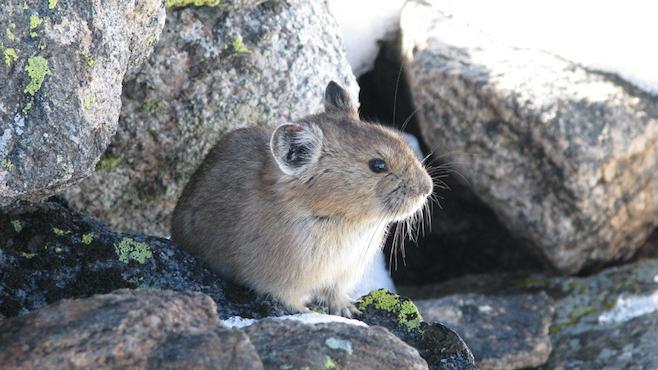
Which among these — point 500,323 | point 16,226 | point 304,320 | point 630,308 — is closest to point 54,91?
point 16,226

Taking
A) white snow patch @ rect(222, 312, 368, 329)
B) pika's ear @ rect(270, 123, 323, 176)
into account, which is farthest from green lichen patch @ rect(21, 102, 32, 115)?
pika's ear @ rect(270, 123, 323, 176)

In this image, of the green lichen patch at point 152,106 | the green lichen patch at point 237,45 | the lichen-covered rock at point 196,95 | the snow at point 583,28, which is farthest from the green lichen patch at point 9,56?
the snow at point 583,28

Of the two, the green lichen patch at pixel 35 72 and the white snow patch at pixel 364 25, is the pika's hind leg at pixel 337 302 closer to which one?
the green lichen patch at pixel 35 72

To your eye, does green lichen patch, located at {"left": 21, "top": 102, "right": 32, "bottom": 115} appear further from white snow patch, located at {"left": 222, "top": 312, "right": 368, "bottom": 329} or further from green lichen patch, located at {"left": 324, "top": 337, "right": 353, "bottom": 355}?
green lichen patch, located at {"left": 324, "top": 337, "right": 353, "bottom": 355}

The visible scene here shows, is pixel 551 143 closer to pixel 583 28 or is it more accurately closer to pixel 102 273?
pixel 583 28

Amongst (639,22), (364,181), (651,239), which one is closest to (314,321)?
(364,181)
